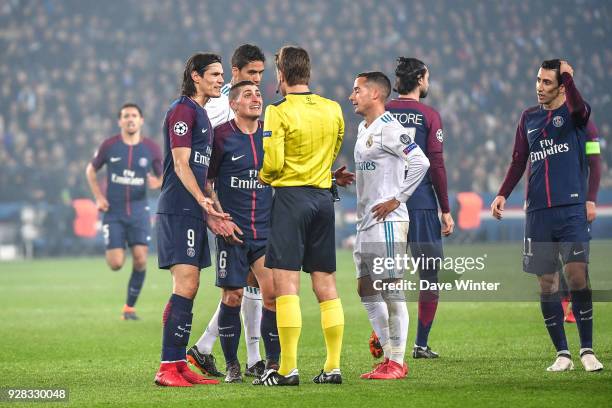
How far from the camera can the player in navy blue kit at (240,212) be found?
7.14 meters

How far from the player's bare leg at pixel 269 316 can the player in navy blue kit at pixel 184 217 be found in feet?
1.30

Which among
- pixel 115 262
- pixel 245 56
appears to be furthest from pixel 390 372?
pixel 115 262

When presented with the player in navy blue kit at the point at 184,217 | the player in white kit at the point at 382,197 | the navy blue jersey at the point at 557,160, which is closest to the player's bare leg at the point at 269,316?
the player in navy blue kit at the point at 184,217

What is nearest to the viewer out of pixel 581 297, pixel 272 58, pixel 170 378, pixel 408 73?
pixel 170 378

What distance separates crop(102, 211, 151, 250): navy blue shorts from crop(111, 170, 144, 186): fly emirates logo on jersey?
1.41 ft

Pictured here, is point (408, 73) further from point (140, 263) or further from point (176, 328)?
point (140, 263)

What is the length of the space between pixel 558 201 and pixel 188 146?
100 inches

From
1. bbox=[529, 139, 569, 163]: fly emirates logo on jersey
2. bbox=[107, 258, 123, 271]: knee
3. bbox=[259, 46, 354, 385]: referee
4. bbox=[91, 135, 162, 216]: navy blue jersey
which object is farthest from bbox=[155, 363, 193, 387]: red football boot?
bbox=[91, 135, 162, 216]: navy blue jersey

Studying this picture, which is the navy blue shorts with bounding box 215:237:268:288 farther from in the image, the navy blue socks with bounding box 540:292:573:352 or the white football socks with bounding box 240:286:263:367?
the navy blue socks with bounding box 540:292:573:352

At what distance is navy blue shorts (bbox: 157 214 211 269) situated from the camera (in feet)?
22.6

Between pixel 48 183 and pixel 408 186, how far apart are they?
795 inches

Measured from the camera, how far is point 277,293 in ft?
→ 21.6

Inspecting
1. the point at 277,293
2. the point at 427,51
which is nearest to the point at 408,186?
Answer: the point at 277,293

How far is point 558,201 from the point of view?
7.34 meters
